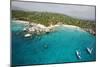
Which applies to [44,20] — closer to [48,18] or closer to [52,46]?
[48,18]

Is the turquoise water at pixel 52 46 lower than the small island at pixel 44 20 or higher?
lower

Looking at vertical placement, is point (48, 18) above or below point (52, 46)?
above

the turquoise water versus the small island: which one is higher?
the small island

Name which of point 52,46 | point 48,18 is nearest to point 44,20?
point 48,18

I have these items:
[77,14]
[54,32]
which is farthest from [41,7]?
[77,14]
